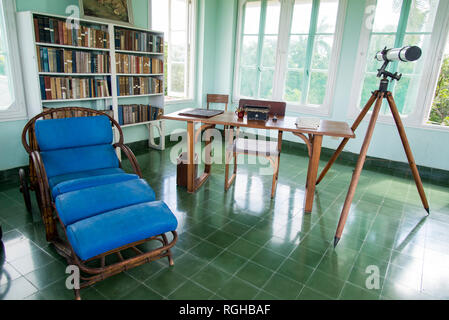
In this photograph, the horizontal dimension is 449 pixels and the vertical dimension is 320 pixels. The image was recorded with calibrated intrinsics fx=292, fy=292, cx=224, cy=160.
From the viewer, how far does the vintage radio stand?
3.14m

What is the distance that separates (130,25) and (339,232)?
3835mm

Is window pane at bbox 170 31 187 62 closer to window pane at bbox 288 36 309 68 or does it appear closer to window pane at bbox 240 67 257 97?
window pane at bbox 240 67 257 97

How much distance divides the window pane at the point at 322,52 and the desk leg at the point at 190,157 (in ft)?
9.78

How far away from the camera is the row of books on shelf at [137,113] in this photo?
14.2ft

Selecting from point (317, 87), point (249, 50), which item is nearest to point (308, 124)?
point (317, 87)

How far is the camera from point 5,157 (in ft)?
11.1

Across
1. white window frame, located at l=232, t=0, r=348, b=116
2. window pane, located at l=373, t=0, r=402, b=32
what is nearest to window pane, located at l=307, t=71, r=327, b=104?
white window frame, located at l=232, t=0, r=348, b=116

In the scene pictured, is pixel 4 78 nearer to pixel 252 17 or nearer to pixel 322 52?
pixel 252 17

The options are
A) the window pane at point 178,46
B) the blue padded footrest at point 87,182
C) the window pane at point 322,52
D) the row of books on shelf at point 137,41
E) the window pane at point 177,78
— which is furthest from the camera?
the window pane at point 177,78

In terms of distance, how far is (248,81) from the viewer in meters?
5.90

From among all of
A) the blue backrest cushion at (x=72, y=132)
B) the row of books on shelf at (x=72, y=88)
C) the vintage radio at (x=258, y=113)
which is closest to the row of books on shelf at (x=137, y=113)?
the row of books on shelf at (x=72, y=88)

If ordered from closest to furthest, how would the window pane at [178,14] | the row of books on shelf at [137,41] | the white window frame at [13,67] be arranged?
the white window frame at [13,67]
the row of books on shelf at [137,41]
the window pane at [178,14]

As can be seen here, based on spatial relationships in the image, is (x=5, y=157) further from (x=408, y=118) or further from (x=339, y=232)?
(x=408, y=118)

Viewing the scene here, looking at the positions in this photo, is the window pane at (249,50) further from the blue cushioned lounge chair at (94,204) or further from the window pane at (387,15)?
the blue cushioned lounge chair at (94,204)
